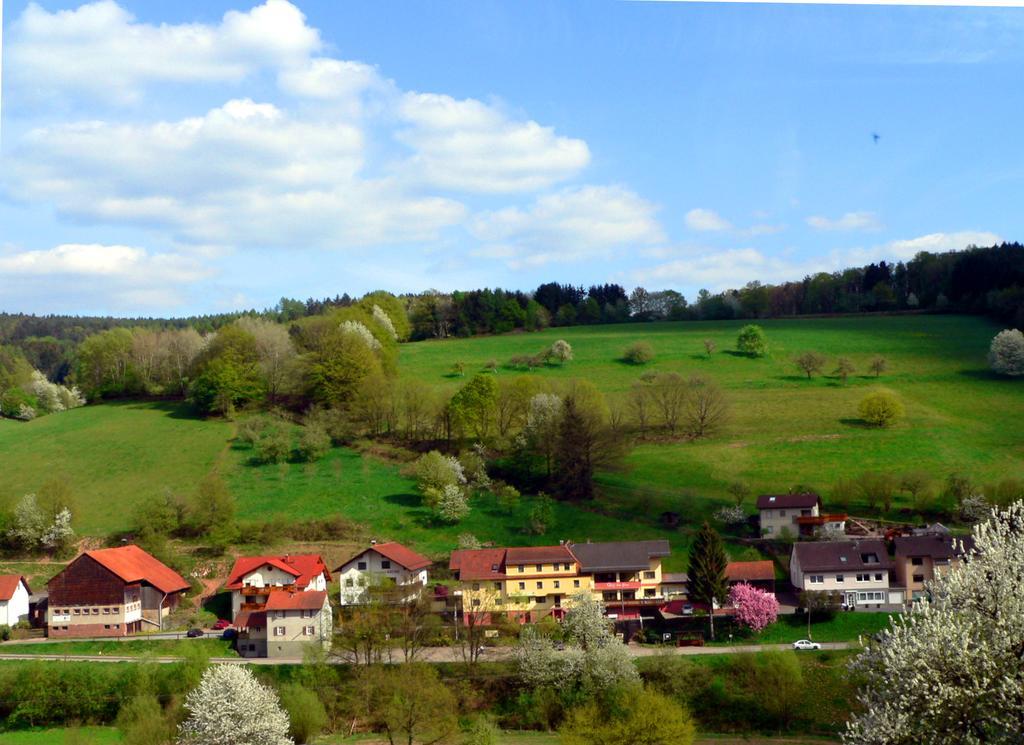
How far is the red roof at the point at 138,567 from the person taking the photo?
48031mm

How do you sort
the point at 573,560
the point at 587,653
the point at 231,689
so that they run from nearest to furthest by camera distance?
1. the point at 231,689
2. the point at 587,653
3. the point at 573,560

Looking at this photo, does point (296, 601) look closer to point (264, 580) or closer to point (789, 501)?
point (264, 580)

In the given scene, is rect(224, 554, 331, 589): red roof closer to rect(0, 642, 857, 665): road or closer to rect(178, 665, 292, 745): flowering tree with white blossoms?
rect(0, 642, 857, 665): road

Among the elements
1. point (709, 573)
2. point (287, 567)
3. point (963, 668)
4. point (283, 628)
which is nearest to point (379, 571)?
point (287, 567)

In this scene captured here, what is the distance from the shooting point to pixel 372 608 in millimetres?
43969

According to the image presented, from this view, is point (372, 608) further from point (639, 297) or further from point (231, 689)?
point (639, 297)

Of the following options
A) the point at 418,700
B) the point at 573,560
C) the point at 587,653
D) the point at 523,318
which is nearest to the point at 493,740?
the point at 418,700

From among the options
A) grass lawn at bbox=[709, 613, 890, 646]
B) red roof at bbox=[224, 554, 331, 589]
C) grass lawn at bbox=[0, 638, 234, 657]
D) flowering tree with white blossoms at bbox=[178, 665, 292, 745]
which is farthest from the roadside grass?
grass lawn at bbox=[709, 613, 890, 646]

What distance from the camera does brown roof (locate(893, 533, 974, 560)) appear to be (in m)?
45.8

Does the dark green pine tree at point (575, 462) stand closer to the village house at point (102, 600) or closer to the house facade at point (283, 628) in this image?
the house facade at point (283, 628)

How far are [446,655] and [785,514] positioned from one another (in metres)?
20.5

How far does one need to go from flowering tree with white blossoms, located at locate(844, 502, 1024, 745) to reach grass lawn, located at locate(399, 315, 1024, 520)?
37441 mm

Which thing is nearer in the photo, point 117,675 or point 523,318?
point 117,675

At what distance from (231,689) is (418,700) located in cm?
673
